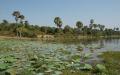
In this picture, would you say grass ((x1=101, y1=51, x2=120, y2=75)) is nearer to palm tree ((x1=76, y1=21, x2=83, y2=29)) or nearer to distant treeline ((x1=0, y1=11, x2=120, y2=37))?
distant treeline ((x1=0, y1=11, x2=120, y2=37))

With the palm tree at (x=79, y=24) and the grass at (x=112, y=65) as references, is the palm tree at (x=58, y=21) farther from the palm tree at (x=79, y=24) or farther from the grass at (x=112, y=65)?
the grass at (x=112, y=65)

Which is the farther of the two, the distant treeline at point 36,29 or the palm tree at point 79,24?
the palm tree at point 79,24

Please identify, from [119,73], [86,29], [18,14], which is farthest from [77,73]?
[86,29]

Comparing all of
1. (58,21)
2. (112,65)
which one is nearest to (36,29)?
(58,21)

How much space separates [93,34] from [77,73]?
535 ft

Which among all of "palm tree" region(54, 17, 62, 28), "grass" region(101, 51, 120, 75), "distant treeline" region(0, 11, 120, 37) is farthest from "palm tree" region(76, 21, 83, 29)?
"grass" region(101, 51, 120, 75)

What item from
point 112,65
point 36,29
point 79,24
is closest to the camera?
point 112,65

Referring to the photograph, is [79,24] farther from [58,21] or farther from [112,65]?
[112,65]

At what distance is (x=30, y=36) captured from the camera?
369ft

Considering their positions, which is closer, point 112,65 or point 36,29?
point 112,65

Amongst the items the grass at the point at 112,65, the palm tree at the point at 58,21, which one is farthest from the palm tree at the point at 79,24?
the grass at the point at 112,65

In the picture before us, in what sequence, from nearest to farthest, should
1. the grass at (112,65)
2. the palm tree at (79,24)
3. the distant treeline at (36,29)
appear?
the grass at (112,65), the distant treeline at (36,29), the palm tree at (79,24)

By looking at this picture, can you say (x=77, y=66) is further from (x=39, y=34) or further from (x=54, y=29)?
(x=54, y=29)

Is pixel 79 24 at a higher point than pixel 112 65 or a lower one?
higher
